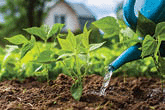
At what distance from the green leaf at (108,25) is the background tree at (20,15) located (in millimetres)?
16084

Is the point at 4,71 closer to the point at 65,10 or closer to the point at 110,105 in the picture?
the point at 110,105

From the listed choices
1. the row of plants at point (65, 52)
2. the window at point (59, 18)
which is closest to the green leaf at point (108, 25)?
the row of plants at point (65, 52)

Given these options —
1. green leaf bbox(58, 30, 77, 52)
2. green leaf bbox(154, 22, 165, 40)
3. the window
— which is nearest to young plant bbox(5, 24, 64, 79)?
green leaf bbox(58, 30, 77, 52)

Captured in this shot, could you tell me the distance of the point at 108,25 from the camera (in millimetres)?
1773

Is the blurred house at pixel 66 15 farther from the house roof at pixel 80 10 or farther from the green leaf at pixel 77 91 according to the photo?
the green leaf at pixel 77 91

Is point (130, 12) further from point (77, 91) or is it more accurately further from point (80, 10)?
point (80, 10)

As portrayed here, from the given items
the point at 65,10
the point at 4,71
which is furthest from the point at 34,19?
the point at 4,71

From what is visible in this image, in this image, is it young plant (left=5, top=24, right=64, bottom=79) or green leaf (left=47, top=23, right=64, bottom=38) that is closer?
young plant (left=5, top=24, right=64, bottom=79)

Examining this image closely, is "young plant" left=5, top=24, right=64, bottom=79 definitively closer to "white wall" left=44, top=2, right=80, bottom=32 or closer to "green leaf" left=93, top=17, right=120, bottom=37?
"green leaf" left=93, top=17, right=120, bottom=37

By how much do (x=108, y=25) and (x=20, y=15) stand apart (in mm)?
17585

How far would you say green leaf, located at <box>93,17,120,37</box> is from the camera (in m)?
1.68

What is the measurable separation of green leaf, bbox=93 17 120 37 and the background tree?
52.8 feet

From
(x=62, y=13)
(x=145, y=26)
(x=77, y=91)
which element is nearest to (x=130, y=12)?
(x=145, y=26)

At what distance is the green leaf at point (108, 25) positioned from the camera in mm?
1682
